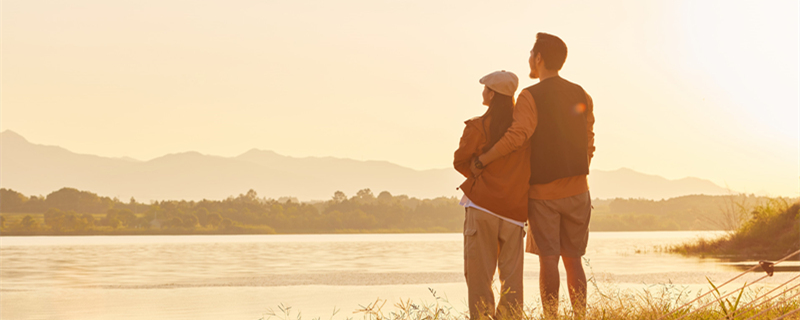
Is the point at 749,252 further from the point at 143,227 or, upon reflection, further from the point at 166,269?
the point at 143,227

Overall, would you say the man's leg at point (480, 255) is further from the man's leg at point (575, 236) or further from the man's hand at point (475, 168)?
the man's leg at point (575, 236)

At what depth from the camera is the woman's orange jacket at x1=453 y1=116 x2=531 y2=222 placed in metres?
4.28

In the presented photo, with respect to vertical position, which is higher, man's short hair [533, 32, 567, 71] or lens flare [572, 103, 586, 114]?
man's short hair [533, 32, 567, 71]

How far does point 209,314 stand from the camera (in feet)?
24.8

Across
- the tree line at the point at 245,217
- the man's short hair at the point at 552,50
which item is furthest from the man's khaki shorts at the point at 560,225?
the tree line at the point at 245,217

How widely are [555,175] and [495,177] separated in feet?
1.05

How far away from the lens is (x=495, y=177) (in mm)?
4277

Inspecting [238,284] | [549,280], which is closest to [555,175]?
[549,280]

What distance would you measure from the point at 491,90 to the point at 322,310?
12.8ft

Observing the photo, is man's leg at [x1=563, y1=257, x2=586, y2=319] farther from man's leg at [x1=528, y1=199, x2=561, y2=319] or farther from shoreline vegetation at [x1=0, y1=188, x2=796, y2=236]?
shoreline vegetation at [x1=0, y1=188, x2=796, y2=236]

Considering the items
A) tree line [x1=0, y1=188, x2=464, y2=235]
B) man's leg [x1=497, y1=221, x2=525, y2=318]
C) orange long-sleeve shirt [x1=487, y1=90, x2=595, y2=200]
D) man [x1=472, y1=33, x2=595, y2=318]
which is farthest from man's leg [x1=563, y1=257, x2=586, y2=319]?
tree line [x1=0, y1=188, x2=464, y2=235]

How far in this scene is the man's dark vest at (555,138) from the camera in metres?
4.28

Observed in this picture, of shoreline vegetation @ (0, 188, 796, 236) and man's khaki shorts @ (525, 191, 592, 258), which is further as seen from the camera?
shoreline vegetation @ (0, 188, 796, 236)

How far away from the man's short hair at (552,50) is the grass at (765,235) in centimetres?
1072
